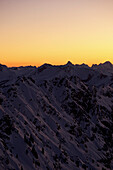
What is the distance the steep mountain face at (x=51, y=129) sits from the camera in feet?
346

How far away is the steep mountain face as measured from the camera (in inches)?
4154

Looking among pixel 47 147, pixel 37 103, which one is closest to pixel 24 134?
pixel 47 147

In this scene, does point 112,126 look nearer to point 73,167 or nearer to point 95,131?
point 95,131

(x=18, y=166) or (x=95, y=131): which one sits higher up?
(x=18, y=166)

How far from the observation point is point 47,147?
122188mm

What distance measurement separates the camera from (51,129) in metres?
144

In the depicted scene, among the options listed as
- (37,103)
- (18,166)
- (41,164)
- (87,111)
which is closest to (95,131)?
(87,111)

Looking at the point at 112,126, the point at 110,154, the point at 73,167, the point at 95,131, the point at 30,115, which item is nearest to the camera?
the point at 73,167

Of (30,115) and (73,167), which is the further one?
(30,115)

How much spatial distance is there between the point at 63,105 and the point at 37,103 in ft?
99.2

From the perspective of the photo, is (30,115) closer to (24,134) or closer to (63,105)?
(24,134)

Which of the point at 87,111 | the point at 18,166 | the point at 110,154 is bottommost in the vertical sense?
the point at 110,154

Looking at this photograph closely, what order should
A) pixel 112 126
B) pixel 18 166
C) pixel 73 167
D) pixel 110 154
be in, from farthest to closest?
pixel 112 126
pixel 110 154
pixel 73 167
pixel 18 166

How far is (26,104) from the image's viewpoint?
148125 millimetres
